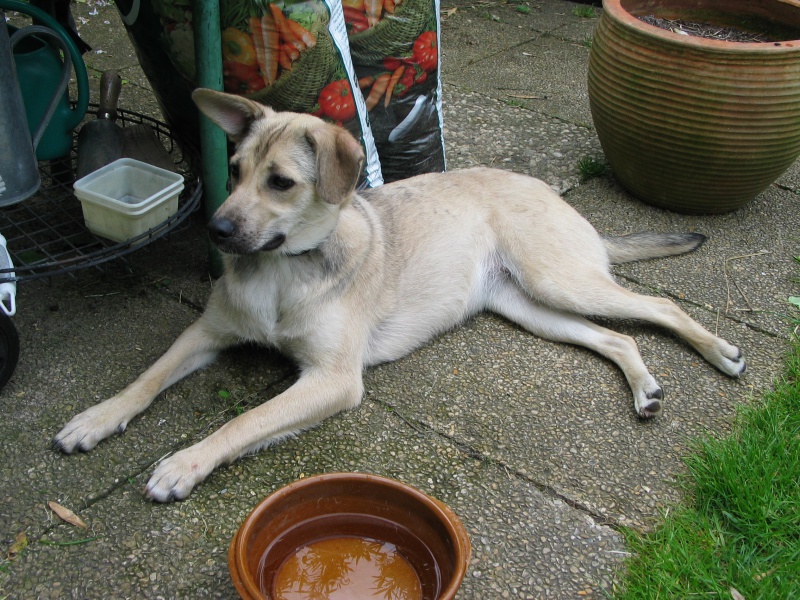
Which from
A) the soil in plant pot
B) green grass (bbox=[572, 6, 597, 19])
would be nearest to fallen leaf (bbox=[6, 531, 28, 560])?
the soil in plant pot

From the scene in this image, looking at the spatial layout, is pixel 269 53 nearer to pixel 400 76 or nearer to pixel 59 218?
pixel 400 76

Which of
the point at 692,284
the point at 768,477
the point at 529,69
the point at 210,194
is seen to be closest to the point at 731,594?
the point at 768,477

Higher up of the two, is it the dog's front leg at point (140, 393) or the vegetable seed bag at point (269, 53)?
the vegetable seed bag at point (269, 53)

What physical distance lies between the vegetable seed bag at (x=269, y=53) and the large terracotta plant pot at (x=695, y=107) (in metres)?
1.67

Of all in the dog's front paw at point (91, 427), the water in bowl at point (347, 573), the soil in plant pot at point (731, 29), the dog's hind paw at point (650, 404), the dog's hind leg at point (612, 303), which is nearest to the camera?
the water in bowl at point (347, 573)

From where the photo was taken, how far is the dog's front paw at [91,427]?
2.81 meters

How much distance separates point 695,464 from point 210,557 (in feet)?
6.14

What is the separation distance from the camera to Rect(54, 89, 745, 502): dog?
9.41 ft

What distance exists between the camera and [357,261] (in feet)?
10.9

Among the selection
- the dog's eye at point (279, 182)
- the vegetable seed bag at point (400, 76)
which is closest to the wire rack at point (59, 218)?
the dog's eye at point (279, 182)

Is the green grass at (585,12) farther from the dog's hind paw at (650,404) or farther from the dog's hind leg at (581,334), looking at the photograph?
the dog's hind paw at (650,404)

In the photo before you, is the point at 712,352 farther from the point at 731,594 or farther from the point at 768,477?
the point at 731,594

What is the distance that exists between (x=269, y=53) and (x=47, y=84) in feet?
3.65

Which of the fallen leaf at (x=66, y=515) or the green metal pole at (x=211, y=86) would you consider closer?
the fallen leaf at (x=66, y=515)
